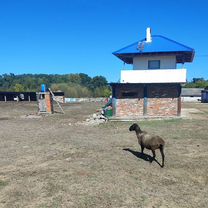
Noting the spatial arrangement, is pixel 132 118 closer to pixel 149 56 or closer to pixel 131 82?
pixel 131 82

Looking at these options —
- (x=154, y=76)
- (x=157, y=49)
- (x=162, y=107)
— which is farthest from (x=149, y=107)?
(x=157, y=49)

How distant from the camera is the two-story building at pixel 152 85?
24891 mm

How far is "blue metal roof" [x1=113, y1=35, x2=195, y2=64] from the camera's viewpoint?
2509 centimetres

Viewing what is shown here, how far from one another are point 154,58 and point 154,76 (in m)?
1.99

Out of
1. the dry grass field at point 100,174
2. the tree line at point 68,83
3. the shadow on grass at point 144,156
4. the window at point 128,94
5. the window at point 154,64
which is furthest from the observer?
the tree line at point 68,83

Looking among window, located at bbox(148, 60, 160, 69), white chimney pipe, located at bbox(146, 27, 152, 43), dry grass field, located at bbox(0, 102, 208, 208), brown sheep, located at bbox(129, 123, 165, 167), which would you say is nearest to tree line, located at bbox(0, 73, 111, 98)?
white chimney pipe, located at bbox(146, 27, 152, 43)

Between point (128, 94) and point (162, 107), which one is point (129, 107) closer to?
point (128, 94)

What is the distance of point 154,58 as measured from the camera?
26062 millimetres

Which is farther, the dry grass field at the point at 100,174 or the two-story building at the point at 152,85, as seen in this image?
the two-story building at the point at 152,85

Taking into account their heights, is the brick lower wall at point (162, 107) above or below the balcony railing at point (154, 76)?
below

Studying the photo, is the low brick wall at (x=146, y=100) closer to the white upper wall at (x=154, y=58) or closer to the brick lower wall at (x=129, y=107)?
the brick lower wall at (x=129, y=107)

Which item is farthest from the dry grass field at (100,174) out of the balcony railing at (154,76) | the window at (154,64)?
the window at (154,64)

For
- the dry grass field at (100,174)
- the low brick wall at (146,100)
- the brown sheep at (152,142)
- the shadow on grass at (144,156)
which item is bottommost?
the dry grass field at (100,174)

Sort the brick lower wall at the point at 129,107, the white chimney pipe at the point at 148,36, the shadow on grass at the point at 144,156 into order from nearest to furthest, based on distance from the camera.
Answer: the shadow on grass at the point at 144,156 < the brick lower wall at the point at 129,107 < the white chimney pipe at the point at 148,36
